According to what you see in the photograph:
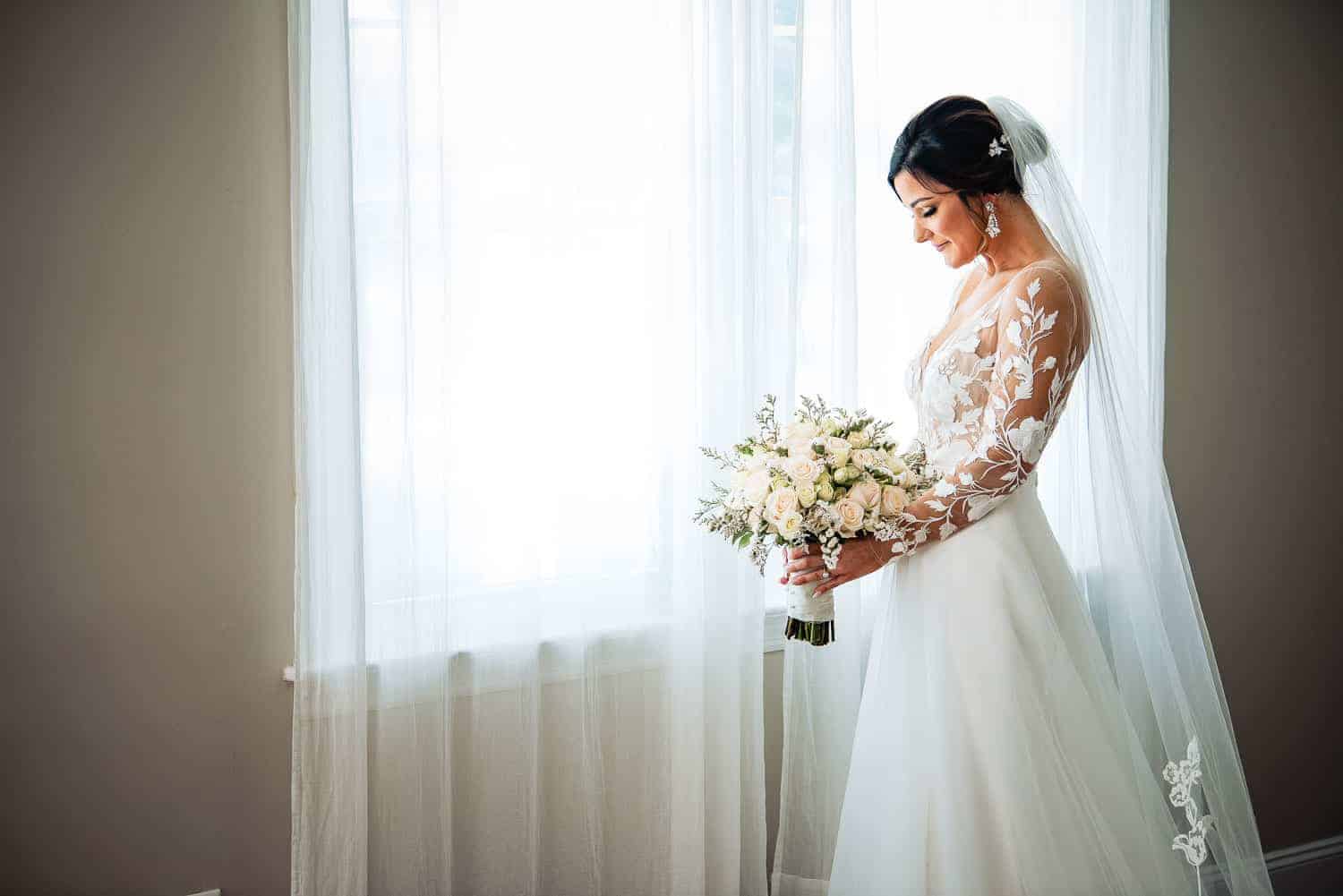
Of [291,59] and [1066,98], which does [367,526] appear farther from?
[1066,98]

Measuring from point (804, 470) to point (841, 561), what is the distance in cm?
24

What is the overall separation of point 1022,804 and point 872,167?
4.99ft

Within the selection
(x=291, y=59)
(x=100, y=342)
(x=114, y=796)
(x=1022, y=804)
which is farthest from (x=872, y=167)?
(x=114, y=796)

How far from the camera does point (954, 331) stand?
2.01 metres

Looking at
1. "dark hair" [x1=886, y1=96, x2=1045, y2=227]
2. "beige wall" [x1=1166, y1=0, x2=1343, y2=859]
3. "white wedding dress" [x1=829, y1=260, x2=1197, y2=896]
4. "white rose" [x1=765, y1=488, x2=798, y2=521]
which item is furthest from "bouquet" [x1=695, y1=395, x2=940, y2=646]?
"beige wall" [x1=1166, y1=0, x2=1343, y2=859]

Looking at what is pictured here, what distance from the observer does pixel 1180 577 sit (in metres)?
2.07

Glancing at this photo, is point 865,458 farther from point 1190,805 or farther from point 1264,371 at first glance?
point 1264,371

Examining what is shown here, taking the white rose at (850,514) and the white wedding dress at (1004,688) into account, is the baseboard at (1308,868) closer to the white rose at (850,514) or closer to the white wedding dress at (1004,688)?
the white wedding dress at (1004,688)

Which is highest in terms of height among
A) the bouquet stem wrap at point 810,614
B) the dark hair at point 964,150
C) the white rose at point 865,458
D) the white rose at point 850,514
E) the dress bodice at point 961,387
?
the dark hair at point 964,150

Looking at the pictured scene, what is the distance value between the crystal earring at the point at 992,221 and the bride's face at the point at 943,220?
0.02 meters

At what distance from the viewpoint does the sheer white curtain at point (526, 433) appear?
1998 mm

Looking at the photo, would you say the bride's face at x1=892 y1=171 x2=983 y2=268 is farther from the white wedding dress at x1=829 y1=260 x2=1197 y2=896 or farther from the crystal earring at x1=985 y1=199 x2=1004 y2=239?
the white wedding dress at x1=829 y1=260 x2=1197 y2=896

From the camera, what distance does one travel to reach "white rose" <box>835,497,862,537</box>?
1755mm

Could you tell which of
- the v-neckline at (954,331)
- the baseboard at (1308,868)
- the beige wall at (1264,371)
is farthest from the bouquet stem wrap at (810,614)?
the baseboard at (1308,868)
